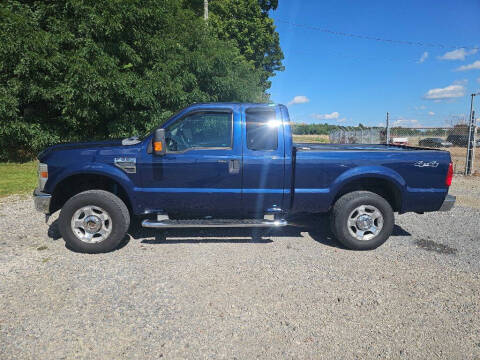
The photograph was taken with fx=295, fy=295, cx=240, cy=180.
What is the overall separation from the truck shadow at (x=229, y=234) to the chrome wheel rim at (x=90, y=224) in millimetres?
400

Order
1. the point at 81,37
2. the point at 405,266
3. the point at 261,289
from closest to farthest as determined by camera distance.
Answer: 1. the point at 261,289
2. the point at 405,266
3. the point at 81,37

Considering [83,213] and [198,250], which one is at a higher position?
[83,213]

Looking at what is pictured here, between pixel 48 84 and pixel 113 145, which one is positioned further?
pixel 48 84

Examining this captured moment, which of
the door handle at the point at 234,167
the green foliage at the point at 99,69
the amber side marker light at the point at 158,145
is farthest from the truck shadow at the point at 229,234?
→ the green foliage at the point at 99,69

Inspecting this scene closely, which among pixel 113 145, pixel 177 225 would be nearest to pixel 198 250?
pixel 177 225

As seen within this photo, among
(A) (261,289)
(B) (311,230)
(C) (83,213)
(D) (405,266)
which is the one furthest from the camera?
(B) (311,230)

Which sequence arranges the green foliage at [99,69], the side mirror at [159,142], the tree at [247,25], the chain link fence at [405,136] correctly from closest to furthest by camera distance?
the side mirror at [159,142] → the green foliage at [99,69] → the chain link fence at [405,136] → the tree at [247,25]

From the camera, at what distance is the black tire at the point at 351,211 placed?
405cm

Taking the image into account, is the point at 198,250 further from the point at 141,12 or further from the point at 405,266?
the point at 141,12

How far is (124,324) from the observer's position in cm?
252

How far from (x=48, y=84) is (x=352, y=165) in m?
10.6

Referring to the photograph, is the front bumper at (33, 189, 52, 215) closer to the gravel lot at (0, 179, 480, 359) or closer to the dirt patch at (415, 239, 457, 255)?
the gravel lot at (0, 179, 480, 359)

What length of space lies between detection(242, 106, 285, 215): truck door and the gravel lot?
709 mm

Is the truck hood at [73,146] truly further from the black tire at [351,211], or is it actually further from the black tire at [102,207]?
the black tire at [351,211]
